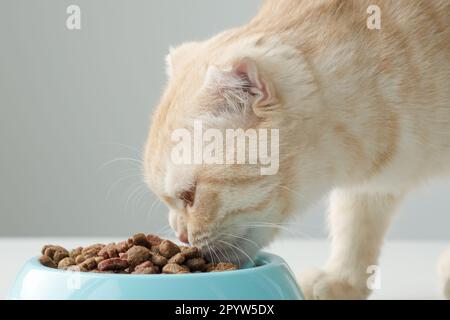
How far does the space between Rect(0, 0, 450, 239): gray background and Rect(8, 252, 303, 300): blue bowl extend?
4.66 feet

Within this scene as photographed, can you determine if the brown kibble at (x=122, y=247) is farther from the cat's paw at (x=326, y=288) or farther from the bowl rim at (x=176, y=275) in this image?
the cat's paw at (x=326, y=288)

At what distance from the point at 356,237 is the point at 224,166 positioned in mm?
515

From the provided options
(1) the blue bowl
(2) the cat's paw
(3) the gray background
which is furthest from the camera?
(3) the gray background

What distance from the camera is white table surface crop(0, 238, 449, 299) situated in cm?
142

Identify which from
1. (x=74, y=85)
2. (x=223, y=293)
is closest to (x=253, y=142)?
(x=223, y=293)

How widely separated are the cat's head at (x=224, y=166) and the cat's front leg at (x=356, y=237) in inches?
15.7

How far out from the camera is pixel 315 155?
1.03 m

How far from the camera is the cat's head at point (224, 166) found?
0.98 metres

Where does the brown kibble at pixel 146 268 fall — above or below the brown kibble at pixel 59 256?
below

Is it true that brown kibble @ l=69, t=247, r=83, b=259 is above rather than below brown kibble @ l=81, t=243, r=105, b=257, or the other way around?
below

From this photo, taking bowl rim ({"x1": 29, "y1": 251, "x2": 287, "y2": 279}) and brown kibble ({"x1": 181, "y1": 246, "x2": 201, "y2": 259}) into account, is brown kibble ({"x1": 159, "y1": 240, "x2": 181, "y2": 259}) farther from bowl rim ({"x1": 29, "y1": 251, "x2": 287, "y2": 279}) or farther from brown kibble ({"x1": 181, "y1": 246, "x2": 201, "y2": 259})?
bowl rim ({"x1": 29, "y1": 251, "x2": 287, "y2": 279})

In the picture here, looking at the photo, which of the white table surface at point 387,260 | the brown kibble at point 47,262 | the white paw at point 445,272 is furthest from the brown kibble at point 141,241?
the white paw at point 445,272

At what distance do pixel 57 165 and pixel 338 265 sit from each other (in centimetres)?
134

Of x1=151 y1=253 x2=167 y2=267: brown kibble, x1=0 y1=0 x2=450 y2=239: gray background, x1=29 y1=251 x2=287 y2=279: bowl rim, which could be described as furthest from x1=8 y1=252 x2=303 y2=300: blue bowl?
x1=0 y1=0 x2=450 y2=239: gray background
